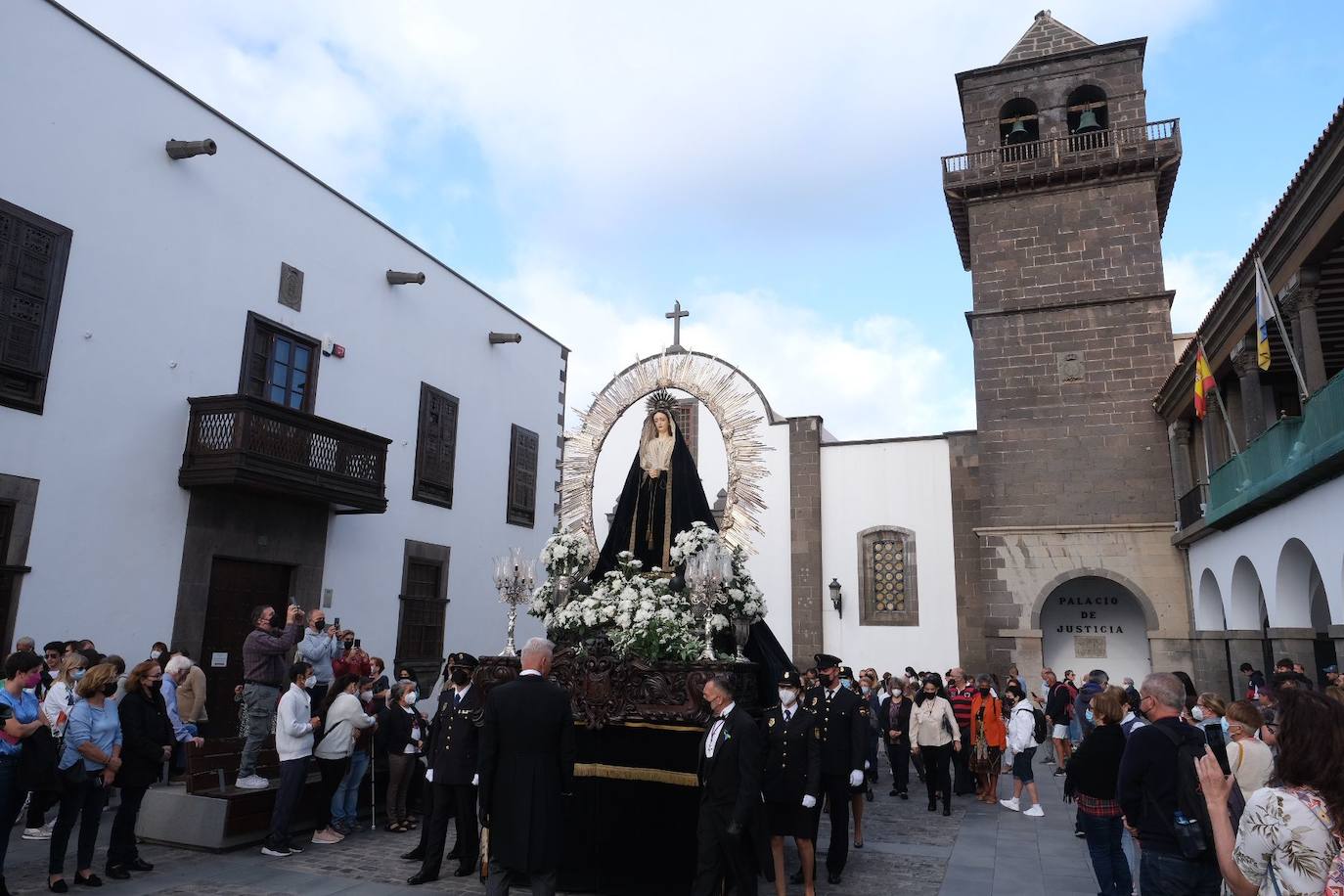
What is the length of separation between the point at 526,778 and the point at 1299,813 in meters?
3.88

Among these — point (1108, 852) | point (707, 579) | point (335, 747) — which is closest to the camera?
point (1108, 852)

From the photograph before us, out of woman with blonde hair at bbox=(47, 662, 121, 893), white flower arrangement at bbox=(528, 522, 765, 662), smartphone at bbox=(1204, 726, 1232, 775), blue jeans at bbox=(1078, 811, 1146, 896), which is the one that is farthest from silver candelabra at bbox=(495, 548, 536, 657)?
smartphone at bbox=(1204, 726, 1232, 775)

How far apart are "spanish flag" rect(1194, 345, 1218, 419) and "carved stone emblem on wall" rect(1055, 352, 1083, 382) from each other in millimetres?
4141

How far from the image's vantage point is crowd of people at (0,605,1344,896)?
A: 122 inches

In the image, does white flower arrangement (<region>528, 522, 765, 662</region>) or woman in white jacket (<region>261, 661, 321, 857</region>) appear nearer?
white flower arrangement (<region>528, 522, 765, 662</region>)

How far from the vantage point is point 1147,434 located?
18750 mm

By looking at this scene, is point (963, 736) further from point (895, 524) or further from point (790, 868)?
point (895, 524)

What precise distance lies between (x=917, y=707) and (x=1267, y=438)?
21.3ft

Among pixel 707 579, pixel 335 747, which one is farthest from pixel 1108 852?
pixel 335 747

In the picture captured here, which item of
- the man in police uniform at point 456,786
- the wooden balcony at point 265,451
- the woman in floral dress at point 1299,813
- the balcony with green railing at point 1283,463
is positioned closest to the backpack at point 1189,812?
the woman in floral dress at point 1299,813

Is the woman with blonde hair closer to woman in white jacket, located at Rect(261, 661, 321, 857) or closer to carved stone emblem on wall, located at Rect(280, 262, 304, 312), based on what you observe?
woman in white jacket, located at Rect(261, 661, 321, 857)

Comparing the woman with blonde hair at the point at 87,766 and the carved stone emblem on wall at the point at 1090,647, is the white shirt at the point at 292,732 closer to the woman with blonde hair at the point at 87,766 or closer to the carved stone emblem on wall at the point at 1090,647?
the woman with blonde hair at the point at 87,766

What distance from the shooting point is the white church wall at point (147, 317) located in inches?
418

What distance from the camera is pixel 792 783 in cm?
681
